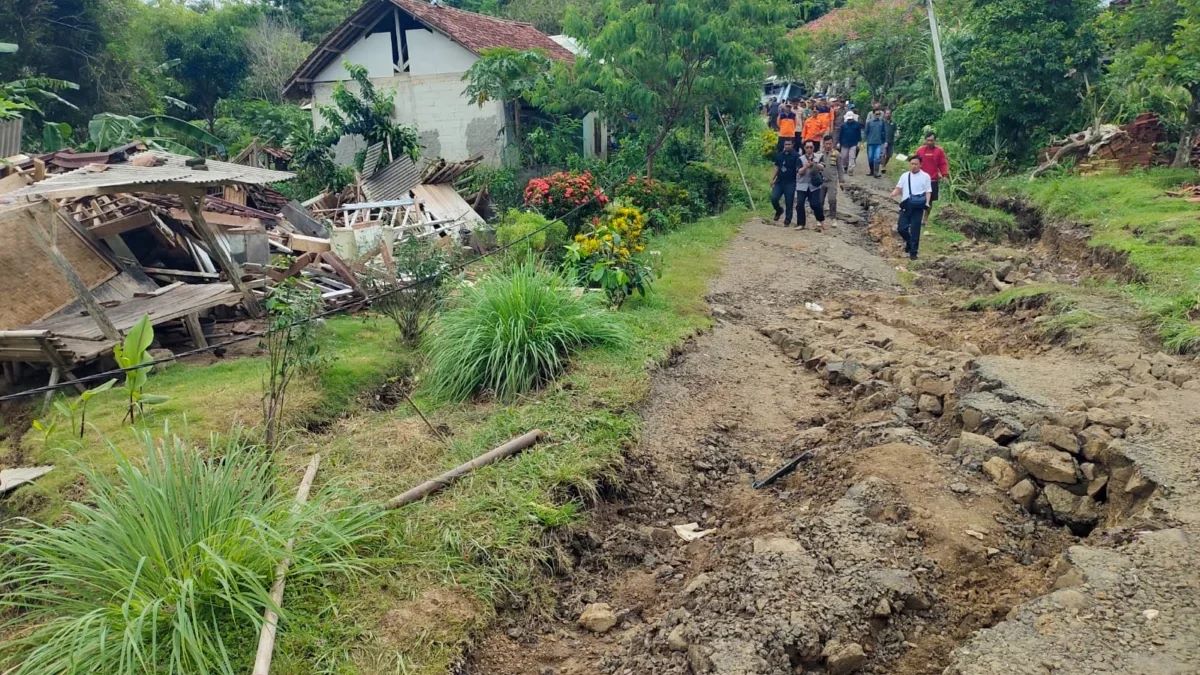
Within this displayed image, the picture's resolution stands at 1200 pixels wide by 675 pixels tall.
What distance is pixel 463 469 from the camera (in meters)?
5.37

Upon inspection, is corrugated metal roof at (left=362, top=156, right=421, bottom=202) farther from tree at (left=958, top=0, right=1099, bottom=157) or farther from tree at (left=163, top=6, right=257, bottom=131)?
tree at (left=163, top=6, right=257, bottom=131)

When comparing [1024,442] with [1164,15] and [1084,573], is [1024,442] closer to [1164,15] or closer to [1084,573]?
[1084,573]

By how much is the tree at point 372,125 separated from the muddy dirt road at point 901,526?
11382 millimetres

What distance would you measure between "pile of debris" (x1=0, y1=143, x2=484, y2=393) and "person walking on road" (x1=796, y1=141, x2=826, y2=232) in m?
5.52

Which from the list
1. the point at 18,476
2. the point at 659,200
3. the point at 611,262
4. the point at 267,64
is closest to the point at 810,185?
the point at 659,200

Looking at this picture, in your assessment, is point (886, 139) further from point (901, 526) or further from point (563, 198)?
point (901, 526)

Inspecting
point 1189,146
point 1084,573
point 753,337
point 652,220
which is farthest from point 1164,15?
point 1084,573

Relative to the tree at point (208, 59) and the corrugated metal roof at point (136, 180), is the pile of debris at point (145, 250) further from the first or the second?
the tree at point (208, 59)

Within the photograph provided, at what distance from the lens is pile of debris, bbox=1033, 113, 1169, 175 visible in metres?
14.1

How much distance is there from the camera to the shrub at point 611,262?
8570 mm

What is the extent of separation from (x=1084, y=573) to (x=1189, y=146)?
12.9 meters

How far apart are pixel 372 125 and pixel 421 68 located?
2231 millimetres

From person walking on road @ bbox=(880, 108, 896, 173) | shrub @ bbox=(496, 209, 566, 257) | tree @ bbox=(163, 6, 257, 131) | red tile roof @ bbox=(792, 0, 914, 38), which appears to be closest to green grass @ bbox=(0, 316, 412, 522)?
shrub @ bbox=(496, 209, 566, 257)

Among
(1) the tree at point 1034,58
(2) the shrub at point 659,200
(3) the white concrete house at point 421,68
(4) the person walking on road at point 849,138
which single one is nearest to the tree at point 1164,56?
(1) the tree at point 1034,58
